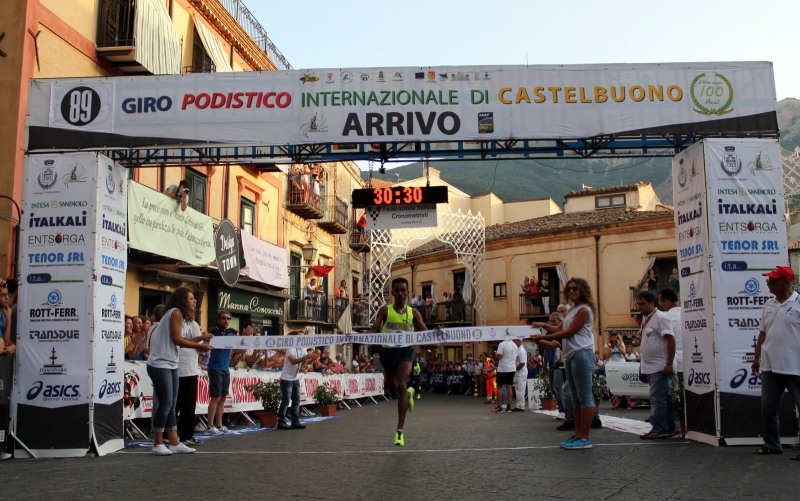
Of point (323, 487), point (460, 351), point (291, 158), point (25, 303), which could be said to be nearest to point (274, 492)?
point (323, 487)

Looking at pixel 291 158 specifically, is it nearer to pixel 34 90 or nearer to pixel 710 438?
pixel 34 90

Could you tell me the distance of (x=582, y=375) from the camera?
8641mm

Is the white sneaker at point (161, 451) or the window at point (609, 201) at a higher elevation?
the window at point (609, 201)

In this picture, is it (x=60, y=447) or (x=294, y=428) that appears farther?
(x=294, y=428)

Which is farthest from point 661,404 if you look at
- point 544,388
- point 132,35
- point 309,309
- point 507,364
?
point 309,309

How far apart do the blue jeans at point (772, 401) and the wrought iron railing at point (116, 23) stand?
1448cm

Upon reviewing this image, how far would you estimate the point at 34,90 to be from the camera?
34.1 feet

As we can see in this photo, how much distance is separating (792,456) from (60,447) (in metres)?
8.17

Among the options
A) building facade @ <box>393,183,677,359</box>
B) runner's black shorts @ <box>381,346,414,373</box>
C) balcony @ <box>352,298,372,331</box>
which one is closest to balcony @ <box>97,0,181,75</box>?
runner's black shorts @ <box>381,346,414,373</box>

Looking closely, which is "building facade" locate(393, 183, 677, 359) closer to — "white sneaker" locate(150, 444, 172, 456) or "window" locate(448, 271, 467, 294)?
"window" locate(448, 271, 467, 294)

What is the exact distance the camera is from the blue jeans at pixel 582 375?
845 cm

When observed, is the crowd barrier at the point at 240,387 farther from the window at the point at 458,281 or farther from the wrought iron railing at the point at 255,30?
the window at the point at 458,281

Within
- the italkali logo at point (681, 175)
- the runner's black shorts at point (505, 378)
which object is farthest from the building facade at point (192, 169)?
the runner's black shorts at point (505, 378)

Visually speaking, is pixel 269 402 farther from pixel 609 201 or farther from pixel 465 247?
pixel 609 201
